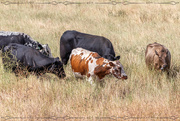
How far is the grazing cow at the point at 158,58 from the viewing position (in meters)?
6.49

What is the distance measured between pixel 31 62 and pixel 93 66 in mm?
1550

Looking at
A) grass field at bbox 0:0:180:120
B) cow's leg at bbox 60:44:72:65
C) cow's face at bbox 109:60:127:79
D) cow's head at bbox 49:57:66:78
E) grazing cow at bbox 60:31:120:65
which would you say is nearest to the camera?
grass field at bbox 0:0:180:120

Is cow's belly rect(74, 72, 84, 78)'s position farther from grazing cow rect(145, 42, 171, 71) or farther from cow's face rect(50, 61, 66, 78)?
grazing cow rect(145, 42, 171, 71)

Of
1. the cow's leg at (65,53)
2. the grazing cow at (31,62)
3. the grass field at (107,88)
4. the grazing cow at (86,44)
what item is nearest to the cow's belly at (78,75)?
the grass field at (107,88)

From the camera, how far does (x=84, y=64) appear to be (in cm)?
629

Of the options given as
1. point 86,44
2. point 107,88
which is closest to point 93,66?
point 107,88

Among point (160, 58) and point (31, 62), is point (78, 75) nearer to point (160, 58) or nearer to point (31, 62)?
point (31, 62)

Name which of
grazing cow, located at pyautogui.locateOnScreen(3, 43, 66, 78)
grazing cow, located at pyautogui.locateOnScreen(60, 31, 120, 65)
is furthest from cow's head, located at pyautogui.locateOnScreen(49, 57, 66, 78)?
grazing cow, located at pyautogui.locateOnScreen(60, 31, 120, 65)

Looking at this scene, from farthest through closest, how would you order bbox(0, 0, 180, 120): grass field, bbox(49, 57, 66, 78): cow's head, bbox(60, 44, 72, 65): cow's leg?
bbox(60, 44, 72, 65): cow's leg
bbox(49, 57, 66, 78): cow's head
bbox(0, 0, 180, 120): grass field

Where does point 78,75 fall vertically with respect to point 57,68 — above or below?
below

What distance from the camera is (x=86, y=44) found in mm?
7648

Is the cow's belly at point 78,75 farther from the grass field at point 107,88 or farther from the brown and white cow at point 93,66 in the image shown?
the grass field at point 107,88

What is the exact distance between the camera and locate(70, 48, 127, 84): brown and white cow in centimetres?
573

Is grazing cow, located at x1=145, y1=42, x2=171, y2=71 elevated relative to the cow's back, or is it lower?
lower
